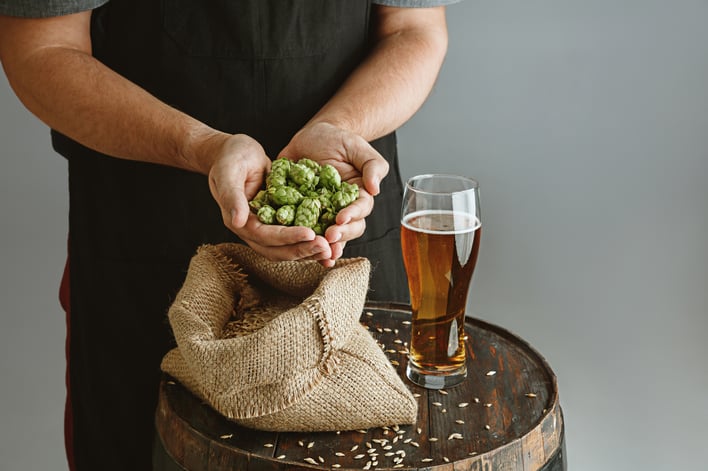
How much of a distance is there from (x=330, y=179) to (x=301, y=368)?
0.29 m

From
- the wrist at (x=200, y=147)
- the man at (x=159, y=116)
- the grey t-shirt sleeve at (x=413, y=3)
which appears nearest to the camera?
the wrist at (x=200, y=147)

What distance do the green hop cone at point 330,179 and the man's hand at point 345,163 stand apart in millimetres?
40

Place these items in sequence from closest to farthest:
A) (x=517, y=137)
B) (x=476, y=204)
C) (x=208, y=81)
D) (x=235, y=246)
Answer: (x=476, y=204) → (x=235, y=246) → (x=208, y=81) → (x=517, y=137)

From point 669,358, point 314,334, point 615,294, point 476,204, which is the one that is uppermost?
point 476,204

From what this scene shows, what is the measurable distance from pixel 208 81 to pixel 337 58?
262 millimetres

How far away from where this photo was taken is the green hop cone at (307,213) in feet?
3.79

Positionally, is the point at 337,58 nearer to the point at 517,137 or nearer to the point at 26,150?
the point at 517,137

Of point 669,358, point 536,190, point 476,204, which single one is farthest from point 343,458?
point 669,358

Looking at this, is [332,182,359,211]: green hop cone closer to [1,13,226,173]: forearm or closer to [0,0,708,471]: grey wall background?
[1,13,226,173]: forearm

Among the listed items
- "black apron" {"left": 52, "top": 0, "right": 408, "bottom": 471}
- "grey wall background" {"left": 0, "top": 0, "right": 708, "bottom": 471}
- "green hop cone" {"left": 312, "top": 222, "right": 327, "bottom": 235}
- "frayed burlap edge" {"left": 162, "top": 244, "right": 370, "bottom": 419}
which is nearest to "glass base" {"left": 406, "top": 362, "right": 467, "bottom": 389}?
"frayed burlap edge" {"left": 162, "top": 244, "right": 370, "bottom": 419}

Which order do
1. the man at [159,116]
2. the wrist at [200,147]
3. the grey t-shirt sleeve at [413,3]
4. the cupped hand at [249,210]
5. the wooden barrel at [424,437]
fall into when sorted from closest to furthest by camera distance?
the wooden barrel at [424,437] < the cupped hand at [249,210] < the wrist at [200,147] < the man at [159,116] < the grey t-shirt sleeve at [413,3]

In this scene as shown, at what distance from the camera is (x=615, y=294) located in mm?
2229

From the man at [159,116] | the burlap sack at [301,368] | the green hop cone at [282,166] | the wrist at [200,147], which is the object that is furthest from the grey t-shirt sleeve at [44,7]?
the burlap sack at [301,368]

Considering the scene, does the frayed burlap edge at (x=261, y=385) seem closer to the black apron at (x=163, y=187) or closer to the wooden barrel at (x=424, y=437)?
the wooden barrel at (x=424, y=437)
